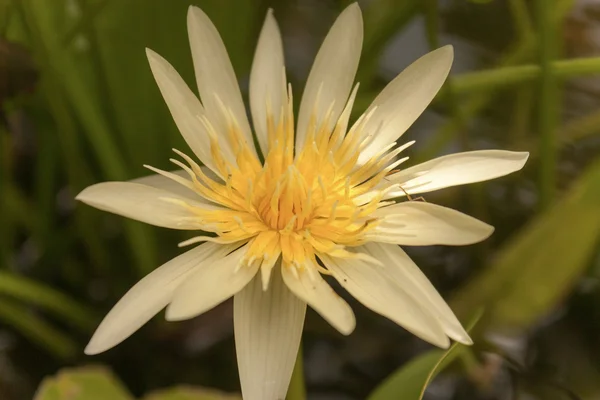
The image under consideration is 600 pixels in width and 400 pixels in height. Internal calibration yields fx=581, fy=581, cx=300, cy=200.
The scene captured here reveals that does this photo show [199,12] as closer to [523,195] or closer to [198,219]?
[198,219]

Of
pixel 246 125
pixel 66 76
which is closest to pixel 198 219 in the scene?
pixel 246 125

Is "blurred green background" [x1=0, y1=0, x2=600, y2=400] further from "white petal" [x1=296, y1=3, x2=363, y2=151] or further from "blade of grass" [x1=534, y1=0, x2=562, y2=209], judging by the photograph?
"white petal" [x1=296, y1=3, x2=363, y2=151]

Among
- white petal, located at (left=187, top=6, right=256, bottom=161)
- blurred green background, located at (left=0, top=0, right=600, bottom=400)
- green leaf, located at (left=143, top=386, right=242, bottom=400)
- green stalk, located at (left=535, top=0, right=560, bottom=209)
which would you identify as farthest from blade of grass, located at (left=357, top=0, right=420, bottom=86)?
green leaf, located at (left=143, top=386, right=242, bottom=400)

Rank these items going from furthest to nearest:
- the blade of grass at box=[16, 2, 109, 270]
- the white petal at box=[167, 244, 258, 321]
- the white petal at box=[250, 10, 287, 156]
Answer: the blade of grass at box=[16, 2, 109, 270]
the white petal at box=[250, 10, 287, 156]
the white petal at box=[167, 244, 258, 321]

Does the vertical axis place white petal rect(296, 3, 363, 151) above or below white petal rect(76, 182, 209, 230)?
above

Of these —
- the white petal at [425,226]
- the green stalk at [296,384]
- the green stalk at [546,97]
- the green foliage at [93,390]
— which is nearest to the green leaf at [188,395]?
the green foliage at [93,390]

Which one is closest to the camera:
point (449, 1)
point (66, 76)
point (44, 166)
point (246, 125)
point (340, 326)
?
point (340, 326)

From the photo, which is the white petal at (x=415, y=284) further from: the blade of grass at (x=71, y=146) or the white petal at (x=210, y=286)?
the blade of grass at (x=71, y=146)
